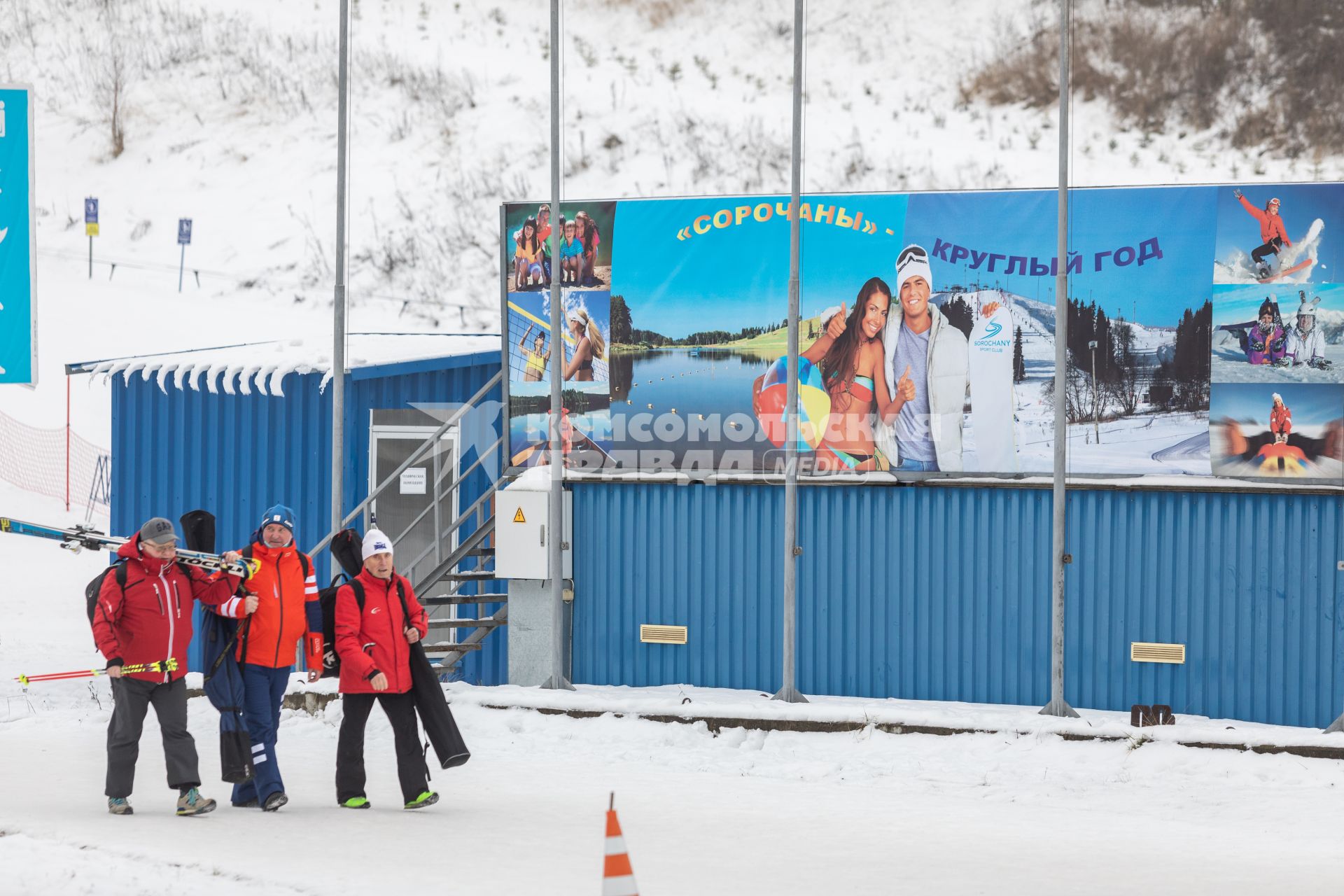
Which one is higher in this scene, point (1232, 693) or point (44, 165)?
point (44, 165)

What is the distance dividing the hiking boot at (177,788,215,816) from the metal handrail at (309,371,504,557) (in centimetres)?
440

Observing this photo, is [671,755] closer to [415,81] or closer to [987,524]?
[987,524]

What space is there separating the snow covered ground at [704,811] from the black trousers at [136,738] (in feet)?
0.75

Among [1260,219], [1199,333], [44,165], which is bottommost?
[1199,333]

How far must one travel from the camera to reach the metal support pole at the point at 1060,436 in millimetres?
10703

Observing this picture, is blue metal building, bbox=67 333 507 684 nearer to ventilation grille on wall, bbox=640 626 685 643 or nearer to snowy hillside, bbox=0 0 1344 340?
ventilation grille on wall, bbox=640 626 685 643

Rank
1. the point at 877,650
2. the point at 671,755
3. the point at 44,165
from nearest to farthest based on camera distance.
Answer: the point at 671,755 < the point at 877,650 < the point at 44,165

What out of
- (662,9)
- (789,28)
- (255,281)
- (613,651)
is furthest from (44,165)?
(613,651)

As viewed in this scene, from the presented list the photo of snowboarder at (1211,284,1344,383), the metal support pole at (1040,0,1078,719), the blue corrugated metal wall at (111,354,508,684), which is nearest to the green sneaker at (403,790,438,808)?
the metal support pole at (1040,0,1078,719)

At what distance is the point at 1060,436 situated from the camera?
1075 cm

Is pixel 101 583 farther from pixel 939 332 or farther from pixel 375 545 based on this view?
pixel 939 332

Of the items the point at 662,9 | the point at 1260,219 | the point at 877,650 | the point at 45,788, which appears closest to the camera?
the point at 45,788

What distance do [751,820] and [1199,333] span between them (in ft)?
18.5

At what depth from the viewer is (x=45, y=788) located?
29.2ft
